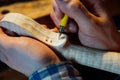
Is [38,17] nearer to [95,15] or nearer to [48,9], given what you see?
[48,9]

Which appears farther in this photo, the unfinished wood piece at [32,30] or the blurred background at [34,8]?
the blurred background at [34,8]

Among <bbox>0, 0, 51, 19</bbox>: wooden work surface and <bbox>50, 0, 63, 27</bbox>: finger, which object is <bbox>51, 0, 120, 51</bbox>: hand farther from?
<bbox>0, 0, 51, 19</bbox>: wooden work surface

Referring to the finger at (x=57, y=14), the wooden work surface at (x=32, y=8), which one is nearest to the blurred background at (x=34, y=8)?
the wooden work surface at (x=32, y=8)

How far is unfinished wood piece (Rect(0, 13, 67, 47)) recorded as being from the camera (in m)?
0.44

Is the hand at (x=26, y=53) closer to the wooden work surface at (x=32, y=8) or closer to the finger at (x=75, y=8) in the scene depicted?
the finger at (x=75, y=8)

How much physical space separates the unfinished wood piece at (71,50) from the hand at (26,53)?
0.02 m

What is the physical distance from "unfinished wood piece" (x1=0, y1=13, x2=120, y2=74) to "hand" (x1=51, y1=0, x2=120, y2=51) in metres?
0.02

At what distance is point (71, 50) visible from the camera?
439 mm

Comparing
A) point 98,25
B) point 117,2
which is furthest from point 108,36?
point 117,2

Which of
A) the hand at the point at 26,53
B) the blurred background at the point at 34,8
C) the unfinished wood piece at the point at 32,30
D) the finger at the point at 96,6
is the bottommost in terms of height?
the blurred background at the point at 34,8

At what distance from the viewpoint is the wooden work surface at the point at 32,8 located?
1107mm

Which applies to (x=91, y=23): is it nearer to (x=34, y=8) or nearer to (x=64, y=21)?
(x=64, y=21)

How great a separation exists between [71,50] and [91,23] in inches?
2.4

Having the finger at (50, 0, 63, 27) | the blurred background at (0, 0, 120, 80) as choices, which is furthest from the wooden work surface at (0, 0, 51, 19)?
the finger at (50, 0, 63, 27)
